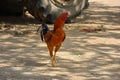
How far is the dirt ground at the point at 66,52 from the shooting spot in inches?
187

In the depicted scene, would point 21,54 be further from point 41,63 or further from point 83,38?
point 83,38

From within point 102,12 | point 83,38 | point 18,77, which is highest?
point 18,77

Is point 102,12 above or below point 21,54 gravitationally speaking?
below

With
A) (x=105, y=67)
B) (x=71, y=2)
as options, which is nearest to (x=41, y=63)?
(x=105, y=67)

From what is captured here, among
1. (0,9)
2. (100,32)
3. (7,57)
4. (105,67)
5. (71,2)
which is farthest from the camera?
(0,9)

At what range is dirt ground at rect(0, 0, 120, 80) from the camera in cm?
474

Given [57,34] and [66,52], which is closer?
[57,34]

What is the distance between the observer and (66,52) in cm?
574

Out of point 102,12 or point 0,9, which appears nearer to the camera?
point 0,9

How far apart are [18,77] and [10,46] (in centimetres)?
158

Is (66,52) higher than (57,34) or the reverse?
the reverse

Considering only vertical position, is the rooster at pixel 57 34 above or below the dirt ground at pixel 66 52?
above

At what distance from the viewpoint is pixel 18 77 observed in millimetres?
4598

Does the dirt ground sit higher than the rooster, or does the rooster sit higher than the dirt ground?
the rooster
